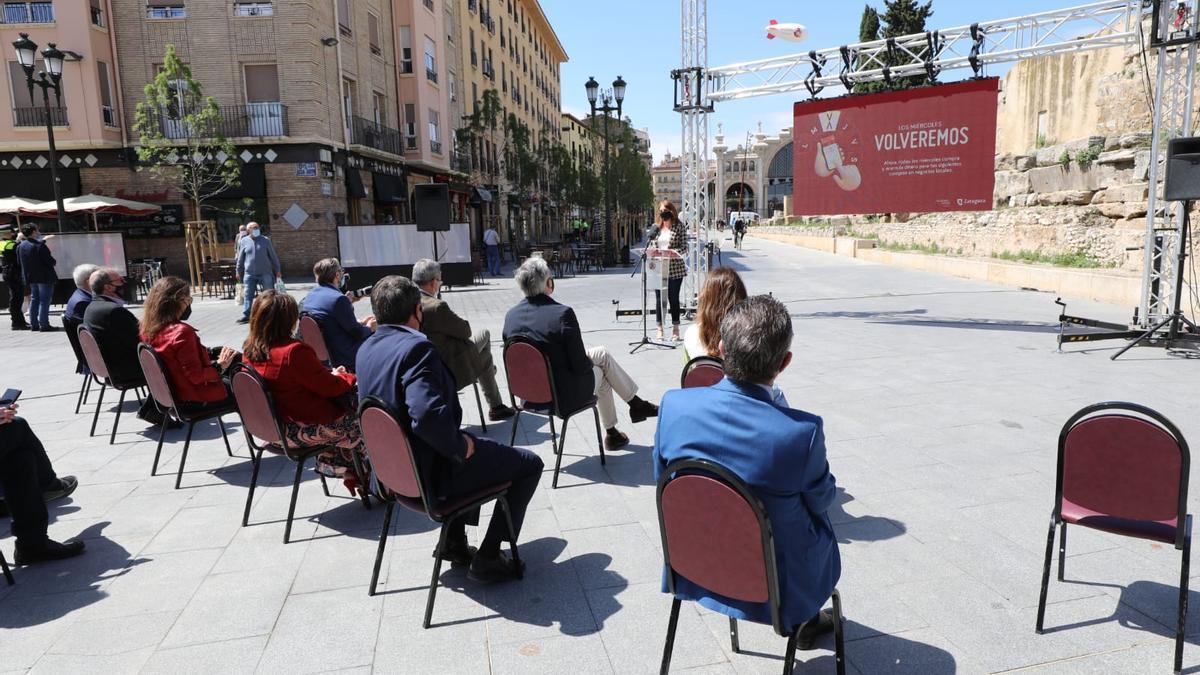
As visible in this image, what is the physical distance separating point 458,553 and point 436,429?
83cm

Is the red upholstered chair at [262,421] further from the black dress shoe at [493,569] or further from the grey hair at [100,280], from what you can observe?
the grey hair at [100,280]

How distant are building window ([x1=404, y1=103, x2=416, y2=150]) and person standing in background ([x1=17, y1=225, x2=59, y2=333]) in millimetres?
17189

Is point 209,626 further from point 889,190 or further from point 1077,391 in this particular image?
point 889,190

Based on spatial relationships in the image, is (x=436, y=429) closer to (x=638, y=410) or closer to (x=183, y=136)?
(x=638, y=410)

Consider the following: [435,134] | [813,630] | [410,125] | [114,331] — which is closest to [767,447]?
[813,630]

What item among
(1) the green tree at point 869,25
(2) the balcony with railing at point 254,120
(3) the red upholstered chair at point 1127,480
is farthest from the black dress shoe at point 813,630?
(1) the green tree at point 869,25

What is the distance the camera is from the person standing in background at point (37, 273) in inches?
490

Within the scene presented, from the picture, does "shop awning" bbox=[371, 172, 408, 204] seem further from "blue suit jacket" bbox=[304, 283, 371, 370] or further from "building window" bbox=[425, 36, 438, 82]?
"blue suit jacket" bbox=[304, 283, 371, 370]

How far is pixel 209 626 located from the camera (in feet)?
10.1

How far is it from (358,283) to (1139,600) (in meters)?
16.4

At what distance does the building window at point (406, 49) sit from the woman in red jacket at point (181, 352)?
25.8 meters

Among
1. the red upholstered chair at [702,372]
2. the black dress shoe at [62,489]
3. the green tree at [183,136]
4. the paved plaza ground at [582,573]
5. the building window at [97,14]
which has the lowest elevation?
the paved plaza ground at [582,573]

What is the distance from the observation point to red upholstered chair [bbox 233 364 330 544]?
12.6 ft

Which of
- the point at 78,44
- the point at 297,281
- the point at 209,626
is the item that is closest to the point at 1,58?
the point at 78,44
